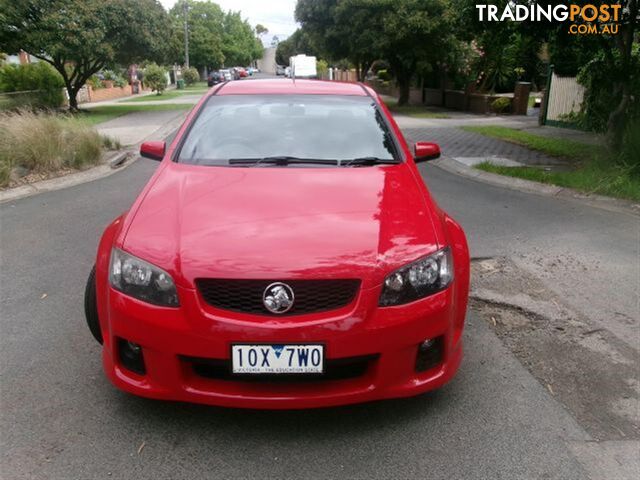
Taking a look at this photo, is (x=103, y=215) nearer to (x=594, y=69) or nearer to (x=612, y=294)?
(x=612, y=294)

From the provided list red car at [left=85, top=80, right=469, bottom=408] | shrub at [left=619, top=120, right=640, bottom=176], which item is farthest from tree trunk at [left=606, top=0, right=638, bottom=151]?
red car at [left=85, top=80, right=469, bottom=408]

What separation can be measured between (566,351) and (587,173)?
5.79m

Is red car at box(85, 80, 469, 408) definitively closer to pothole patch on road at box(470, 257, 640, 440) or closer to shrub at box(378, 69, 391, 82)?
pothole patch on road at box(470, 257, 640, 440)

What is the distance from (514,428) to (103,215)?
560cm

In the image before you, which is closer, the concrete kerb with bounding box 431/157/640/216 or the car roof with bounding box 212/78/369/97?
the car roof with bounding box 212/78/369/97

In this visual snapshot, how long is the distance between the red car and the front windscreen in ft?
1.98

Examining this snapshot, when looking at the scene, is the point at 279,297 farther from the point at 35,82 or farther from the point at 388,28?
the point at 35,82

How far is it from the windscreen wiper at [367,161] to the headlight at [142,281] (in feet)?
4.97

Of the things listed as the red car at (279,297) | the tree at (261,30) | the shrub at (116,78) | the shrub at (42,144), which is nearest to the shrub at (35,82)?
the shrub at (42,144)

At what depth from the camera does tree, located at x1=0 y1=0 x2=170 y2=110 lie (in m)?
18.6

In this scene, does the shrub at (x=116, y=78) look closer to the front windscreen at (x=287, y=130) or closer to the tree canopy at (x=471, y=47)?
the tree canopy at (x=471, y=47)

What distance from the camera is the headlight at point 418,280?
8.31 feet

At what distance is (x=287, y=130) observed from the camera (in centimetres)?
389

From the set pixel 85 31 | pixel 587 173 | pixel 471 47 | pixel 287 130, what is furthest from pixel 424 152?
pixel 471 47
